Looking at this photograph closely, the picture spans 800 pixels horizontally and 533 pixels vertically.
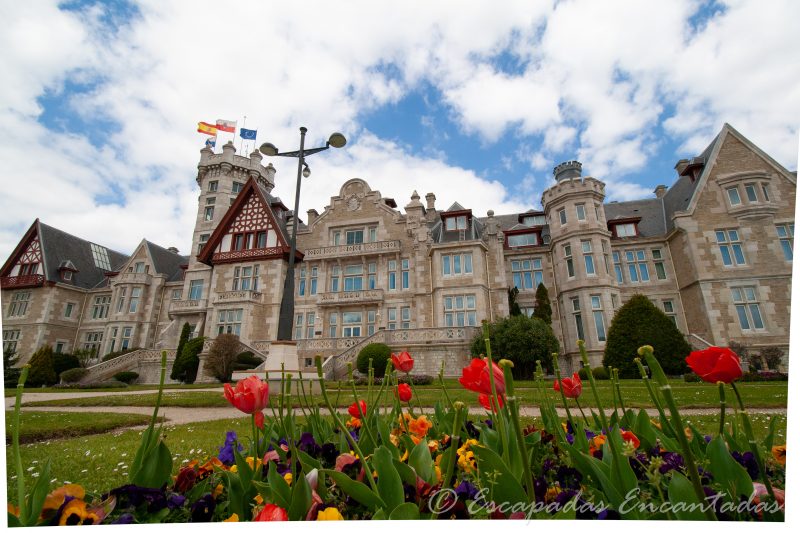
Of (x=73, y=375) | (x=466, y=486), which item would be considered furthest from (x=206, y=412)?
(x=73, y=375)

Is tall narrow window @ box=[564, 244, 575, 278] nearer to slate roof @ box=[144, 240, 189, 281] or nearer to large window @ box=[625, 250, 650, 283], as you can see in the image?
large window @ box=[625, 250, 650, 283]

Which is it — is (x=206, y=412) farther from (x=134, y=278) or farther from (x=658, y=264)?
(x=134, y=278)

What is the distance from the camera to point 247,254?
88.8 feet

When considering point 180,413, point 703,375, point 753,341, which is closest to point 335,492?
point 703,375

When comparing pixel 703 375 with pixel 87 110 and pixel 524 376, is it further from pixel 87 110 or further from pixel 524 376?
pixel 524 376

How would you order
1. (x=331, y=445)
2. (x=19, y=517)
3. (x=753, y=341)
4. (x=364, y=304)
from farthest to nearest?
1. (x=364, y=304)
2. (x=753, y=341)
3. (x=331, y=445)
4. (x=19, y=517)

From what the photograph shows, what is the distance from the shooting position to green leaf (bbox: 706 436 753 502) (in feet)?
4.27

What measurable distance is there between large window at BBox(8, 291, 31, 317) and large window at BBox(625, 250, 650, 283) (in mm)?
40949

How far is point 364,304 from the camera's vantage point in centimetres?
2480

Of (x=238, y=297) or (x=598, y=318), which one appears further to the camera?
(x=238, y=297)

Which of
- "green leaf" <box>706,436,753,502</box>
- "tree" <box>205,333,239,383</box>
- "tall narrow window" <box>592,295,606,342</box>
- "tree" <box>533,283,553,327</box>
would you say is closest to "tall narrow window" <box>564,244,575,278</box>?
"tree" <box>533,283,553,327</box>

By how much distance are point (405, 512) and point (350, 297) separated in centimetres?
2394

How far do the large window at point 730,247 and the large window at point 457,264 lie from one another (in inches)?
484

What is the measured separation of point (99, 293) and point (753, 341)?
45.0 m
